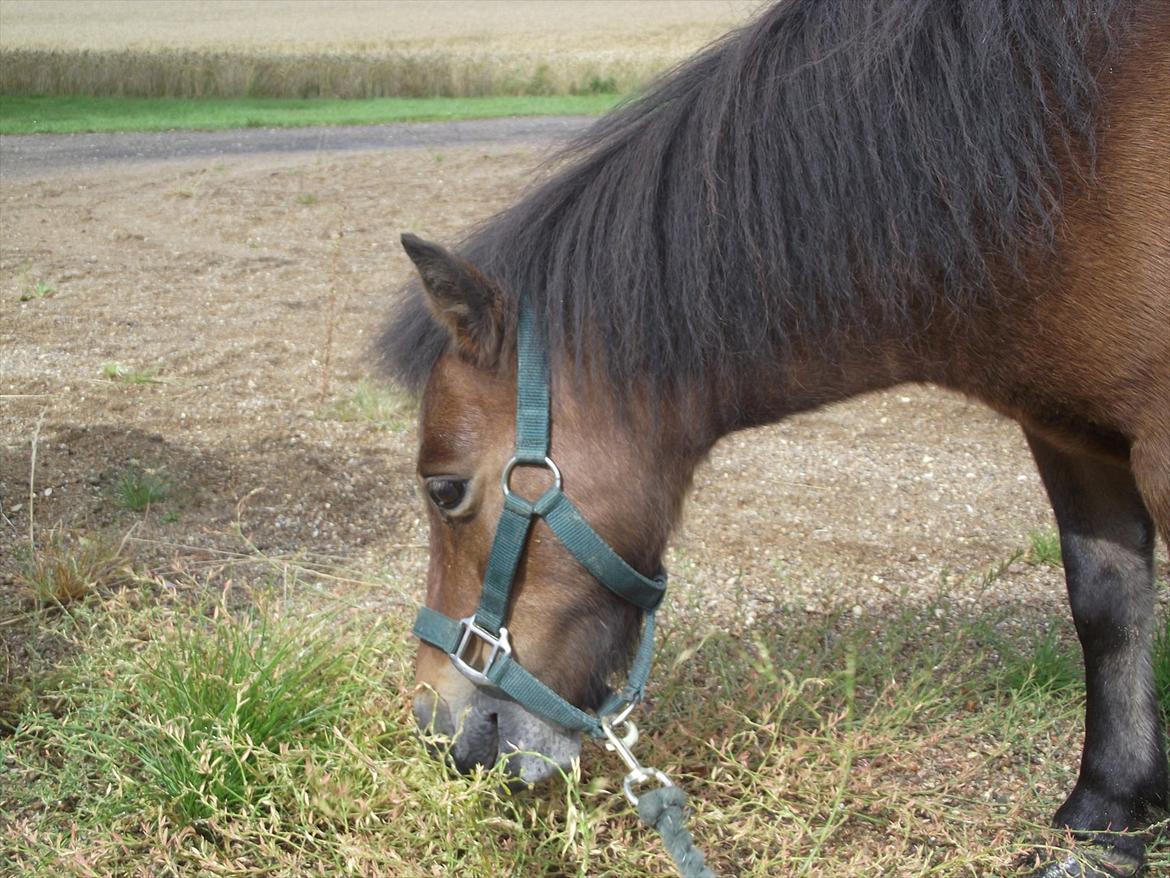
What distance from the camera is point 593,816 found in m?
2.40

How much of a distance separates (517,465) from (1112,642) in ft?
6.01

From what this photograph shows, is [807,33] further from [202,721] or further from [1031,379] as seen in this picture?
[202,721]

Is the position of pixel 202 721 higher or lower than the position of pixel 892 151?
lower

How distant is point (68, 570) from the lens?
11.1ft

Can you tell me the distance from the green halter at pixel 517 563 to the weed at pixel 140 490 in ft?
6.85

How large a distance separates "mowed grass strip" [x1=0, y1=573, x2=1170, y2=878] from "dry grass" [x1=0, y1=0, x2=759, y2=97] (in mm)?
1830

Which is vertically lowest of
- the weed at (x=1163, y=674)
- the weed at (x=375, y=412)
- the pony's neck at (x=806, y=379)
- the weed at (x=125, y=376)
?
the weed at (x=1163, y=674)

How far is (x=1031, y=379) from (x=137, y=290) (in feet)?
19.0

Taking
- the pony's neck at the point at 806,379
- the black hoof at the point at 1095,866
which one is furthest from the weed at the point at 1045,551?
the pony's neck at the point at 806,379

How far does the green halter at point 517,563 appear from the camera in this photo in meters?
2.20

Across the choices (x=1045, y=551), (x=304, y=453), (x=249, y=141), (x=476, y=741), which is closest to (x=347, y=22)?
(x=304, y=453)

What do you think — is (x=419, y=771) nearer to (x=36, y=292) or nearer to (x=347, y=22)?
(x=36, y=292)

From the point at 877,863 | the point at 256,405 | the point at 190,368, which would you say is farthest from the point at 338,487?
the point at 877,863

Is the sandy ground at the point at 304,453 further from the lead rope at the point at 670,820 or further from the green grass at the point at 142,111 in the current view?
the lead rope at the point at 670,820
